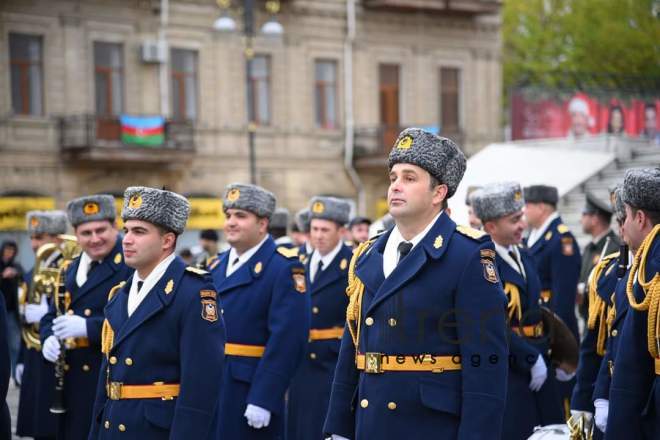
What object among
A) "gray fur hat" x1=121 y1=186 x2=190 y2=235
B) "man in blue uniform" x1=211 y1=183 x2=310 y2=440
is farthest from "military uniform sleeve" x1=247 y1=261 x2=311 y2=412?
"gray fur hat" x1=121 y1=186 x2=190 y2=235

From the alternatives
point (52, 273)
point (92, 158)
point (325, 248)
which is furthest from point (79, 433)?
point (92, 158)

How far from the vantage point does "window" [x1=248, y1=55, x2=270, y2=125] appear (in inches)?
1228

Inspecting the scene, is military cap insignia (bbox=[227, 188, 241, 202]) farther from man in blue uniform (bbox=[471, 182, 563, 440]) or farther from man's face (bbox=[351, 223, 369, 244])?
man's face (bbox=[351, 223, 369, 244])

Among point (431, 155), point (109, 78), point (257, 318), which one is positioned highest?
point (109, 78)

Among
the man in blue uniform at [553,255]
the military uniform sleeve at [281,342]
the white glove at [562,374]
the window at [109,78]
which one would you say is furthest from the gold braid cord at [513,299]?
the window at [109,78]

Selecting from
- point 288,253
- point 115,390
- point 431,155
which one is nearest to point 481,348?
point 431,155

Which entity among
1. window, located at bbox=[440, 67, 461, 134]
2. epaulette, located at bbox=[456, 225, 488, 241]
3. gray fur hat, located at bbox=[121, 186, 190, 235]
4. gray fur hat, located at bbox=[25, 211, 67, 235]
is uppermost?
window, located at bbox=[440, 67, 461, 134]

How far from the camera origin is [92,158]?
90.7 ft

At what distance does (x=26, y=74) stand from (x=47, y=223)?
696 inches

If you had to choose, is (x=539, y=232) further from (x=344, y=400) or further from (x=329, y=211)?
(x=344, y=400)

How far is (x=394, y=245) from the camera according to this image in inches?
206

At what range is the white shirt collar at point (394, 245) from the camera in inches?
202

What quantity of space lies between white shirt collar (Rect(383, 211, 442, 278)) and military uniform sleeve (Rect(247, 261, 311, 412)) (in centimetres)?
217

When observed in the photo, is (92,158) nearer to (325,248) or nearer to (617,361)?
(325,248)
